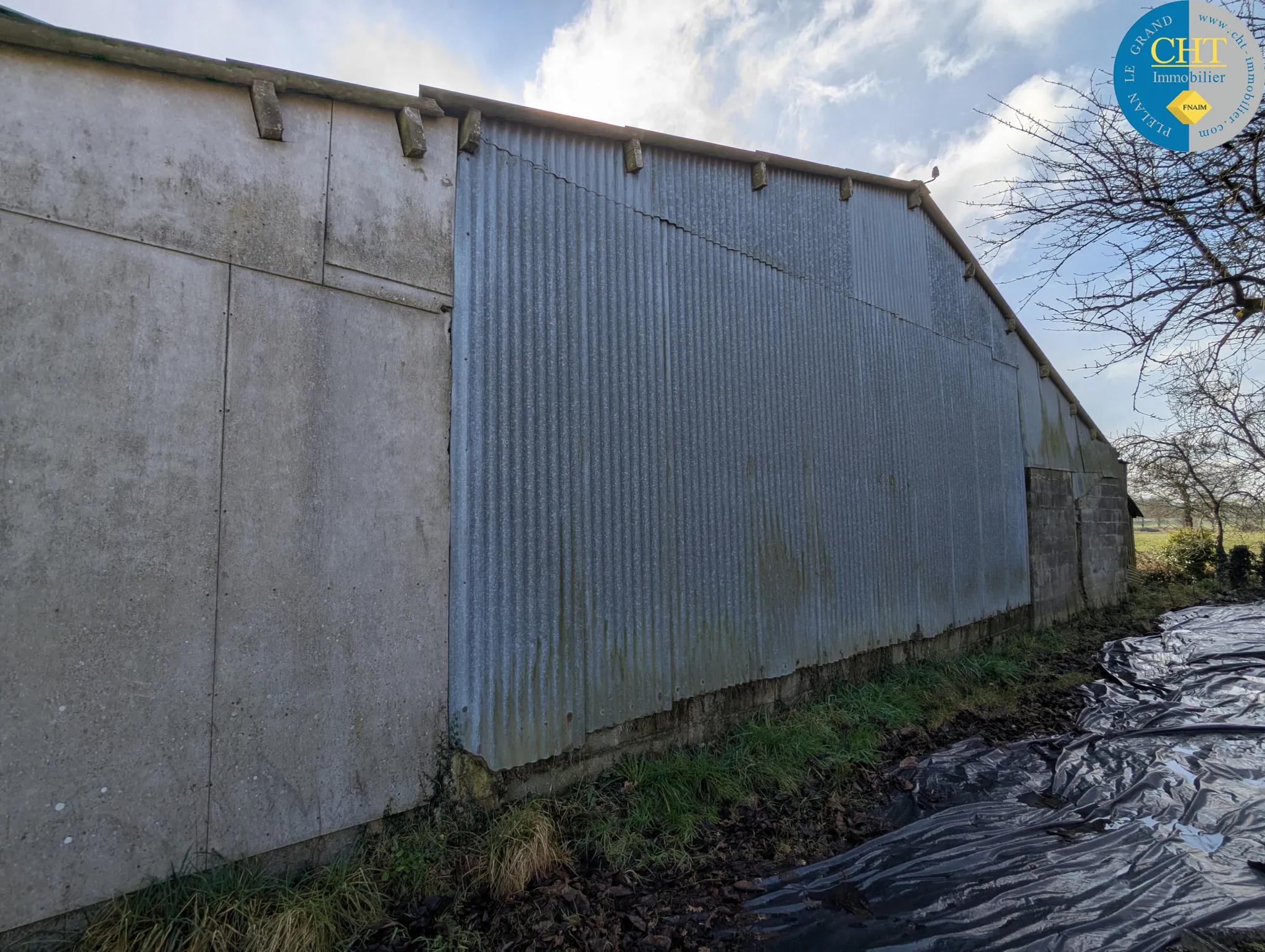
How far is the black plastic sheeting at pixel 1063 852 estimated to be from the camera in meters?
2.74

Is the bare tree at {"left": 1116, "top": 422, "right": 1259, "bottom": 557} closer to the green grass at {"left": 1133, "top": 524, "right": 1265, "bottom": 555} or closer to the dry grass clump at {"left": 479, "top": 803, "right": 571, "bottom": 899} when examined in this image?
the green grass at {"left": 1133, "top": 524, "right": 1265, "bottom": 555}

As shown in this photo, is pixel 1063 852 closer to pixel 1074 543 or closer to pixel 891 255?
pixel 891 255

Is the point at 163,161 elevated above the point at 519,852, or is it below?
above

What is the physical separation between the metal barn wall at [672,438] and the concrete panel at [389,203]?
0.48 ft

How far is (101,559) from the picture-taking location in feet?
8.23

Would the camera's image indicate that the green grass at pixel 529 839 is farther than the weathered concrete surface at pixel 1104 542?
No

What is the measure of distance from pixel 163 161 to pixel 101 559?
1.78 metres

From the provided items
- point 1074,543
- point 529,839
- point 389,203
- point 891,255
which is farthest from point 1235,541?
point 389,203

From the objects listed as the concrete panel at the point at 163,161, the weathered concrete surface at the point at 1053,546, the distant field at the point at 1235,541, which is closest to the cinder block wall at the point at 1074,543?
the weathered concrete surface at the point at 1053,546

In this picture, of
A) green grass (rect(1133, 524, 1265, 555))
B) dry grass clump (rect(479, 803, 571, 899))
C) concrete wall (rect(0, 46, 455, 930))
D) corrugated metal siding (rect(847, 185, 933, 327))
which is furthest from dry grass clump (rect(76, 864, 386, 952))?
green grass (rect(1133, 524, 1265, 555))

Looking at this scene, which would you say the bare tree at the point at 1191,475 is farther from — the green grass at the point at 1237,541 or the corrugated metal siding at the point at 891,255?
the corrugated metal siding at the point at 891,255

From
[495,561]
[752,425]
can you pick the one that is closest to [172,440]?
[495,561]

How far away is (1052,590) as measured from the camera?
34.3 ft

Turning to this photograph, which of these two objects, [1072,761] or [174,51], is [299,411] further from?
[1072,761]
